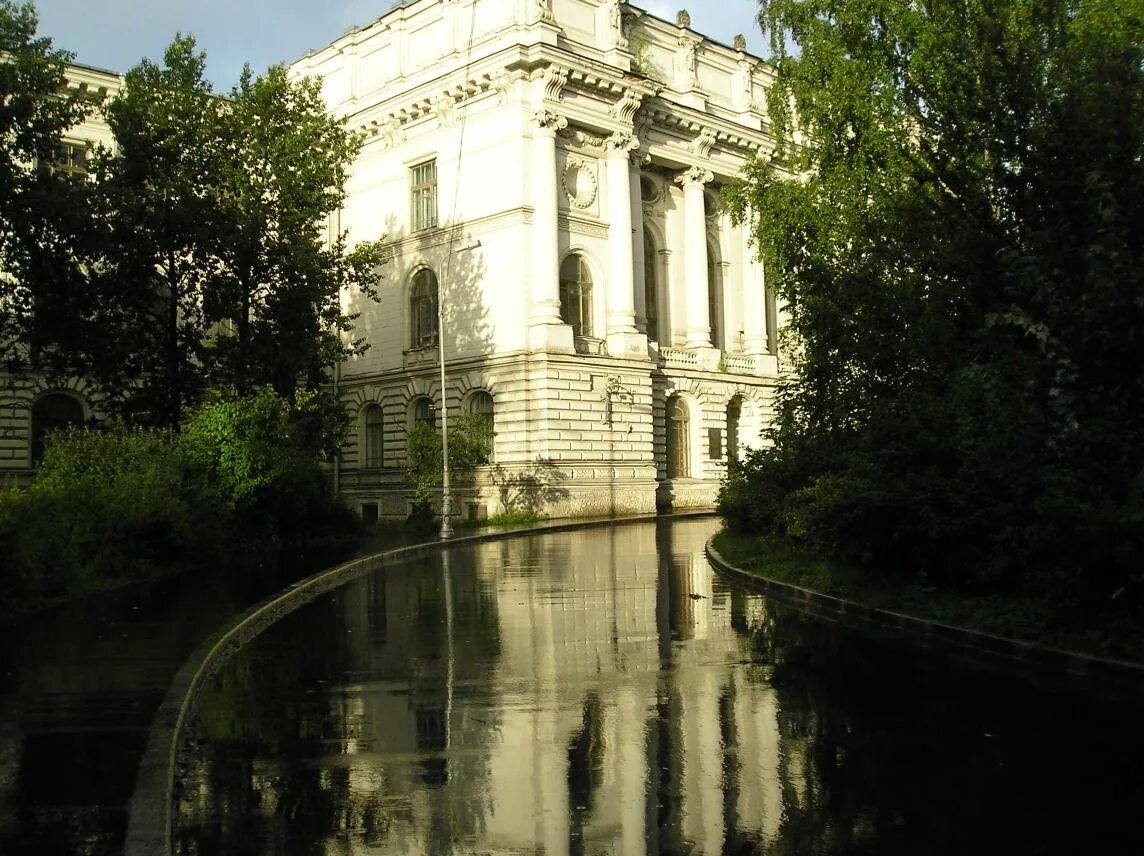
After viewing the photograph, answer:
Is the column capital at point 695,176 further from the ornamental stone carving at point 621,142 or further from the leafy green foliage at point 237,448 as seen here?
the leafy green foliage at point 237,448

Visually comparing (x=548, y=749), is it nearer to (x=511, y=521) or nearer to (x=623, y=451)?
(x=511, y=521)

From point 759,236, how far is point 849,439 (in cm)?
1177

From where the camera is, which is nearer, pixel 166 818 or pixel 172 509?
pixel 166 818

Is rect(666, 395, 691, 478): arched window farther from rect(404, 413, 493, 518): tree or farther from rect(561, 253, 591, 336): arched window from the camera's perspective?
rect(404, 413, 493, 518): tree

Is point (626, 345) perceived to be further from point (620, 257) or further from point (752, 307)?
point (752, 307)

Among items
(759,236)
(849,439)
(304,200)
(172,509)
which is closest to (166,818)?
(849,439)

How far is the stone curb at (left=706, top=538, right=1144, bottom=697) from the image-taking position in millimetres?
9671

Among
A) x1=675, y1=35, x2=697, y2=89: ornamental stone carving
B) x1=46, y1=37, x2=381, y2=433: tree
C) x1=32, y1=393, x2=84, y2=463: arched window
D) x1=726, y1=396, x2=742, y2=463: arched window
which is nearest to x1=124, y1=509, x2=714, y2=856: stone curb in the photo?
x1=46, y1=37, x2=381, y2=433: tree

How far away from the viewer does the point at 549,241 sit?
1720 inches

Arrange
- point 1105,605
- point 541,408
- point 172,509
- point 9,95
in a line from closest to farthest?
point 1105,605, point 172,509, point 9,95, point 541,408

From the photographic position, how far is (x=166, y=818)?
5.73 meters

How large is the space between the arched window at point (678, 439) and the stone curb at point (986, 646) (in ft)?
109

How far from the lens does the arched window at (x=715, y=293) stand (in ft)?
179

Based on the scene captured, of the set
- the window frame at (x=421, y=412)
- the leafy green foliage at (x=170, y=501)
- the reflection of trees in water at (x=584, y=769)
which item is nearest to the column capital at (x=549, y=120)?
the window frame at (x=421, y=412)
